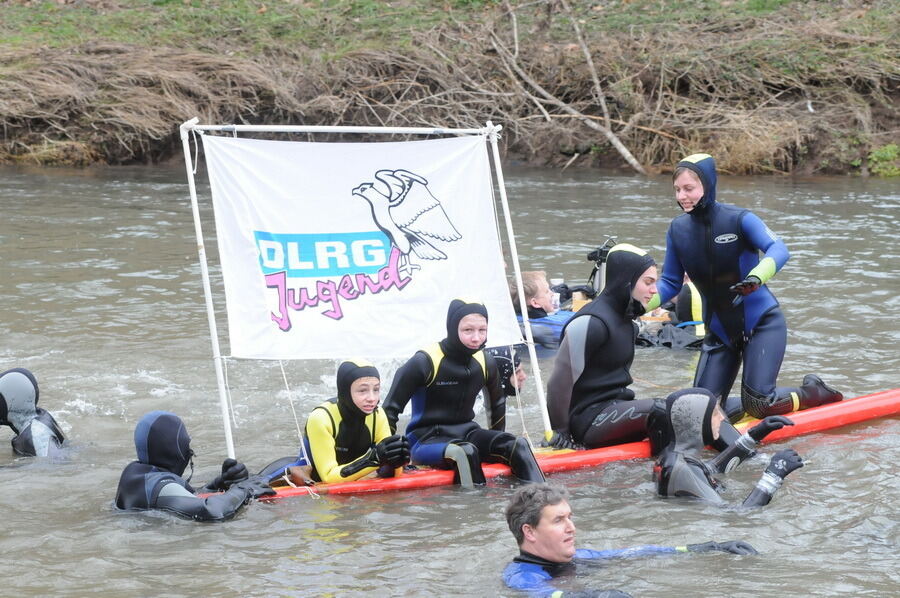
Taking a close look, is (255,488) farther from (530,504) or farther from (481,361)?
(530,504)

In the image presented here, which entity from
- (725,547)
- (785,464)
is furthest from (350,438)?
(785,464)

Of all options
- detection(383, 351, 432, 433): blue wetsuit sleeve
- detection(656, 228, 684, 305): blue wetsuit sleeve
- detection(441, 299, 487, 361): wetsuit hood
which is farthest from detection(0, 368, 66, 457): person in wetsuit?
detection(656, 228, 684, 305): blue wetsuit sleeve

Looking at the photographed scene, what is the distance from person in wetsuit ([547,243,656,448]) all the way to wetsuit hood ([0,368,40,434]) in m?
3.29

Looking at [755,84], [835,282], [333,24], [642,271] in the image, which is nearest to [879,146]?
[755,84]

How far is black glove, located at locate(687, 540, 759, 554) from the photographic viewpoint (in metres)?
5.41

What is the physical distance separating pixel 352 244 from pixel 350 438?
1284 mm

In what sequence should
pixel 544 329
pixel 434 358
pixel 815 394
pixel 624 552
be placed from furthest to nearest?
1. pixel 544 329
2. pixel 815 394
3. pixel 434 358
4. pixel 624 552

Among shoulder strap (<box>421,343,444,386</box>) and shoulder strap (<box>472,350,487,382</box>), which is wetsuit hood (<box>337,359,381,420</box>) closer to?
shoulder strap (<box>421,343,444,386</box>)

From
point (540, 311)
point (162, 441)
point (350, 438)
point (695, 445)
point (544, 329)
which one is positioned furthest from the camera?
point (540, 311)

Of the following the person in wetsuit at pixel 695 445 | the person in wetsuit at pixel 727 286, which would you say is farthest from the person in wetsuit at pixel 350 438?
the person in wetsuit at pixel 727 286

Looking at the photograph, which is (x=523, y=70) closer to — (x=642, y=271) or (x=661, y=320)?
(x=661, y=320)

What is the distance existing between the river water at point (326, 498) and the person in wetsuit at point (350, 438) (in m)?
0.20

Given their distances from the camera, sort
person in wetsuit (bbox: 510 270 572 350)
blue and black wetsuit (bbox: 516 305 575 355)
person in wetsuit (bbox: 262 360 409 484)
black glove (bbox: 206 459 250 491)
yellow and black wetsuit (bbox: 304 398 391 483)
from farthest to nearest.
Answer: blue and black wetsuit (bbox: 516 305 575 355), person in wetsuit (bbox: 510 270 572 350), yellow and black wetsuit (bbox: 304 398 391 483), person in wetsuit (bbox: 262 360 409 484), black glove (bbox: 206 459 250 491)

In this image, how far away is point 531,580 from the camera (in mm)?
4941
